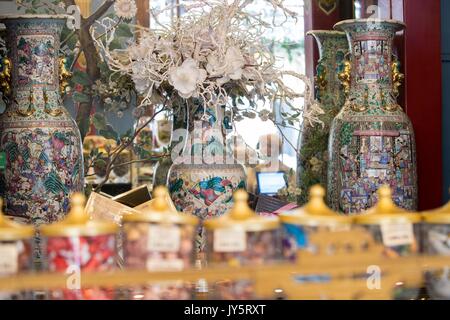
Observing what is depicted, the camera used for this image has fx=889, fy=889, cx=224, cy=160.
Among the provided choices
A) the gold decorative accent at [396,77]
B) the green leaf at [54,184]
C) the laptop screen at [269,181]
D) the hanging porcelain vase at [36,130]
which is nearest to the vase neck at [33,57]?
the hanging porcelain vase at [36,130]

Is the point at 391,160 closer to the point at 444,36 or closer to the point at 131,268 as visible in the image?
the point at 444,36

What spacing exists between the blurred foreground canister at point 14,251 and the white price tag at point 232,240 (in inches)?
10.4

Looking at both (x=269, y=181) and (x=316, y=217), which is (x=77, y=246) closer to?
(x=316, y=217)

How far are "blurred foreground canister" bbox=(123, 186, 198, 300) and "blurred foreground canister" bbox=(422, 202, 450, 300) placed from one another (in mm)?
336

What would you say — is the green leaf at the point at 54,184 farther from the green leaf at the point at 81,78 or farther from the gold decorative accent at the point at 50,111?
the green leaf at the point at 81,78

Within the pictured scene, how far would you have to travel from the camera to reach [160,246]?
4.08 ft

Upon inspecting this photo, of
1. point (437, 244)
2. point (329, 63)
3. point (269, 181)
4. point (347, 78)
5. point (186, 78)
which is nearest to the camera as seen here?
point (437, 244)

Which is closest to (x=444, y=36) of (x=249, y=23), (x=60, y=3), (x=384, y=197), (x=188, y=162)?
(x=249, y=23)

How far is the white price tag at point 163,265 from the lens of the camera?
4.00ft

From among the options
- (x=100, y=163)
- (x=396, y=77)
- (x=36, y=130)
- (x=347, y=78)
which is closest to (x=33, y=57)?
(x=36, y=130)

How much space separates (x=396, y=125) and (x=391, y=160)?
0.12 m

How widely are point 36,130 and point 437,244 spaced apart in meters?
1.54

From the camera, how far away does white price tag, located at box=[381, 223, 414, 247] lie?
4.10ft

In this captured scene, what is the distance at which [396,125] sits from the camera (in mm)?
2859
